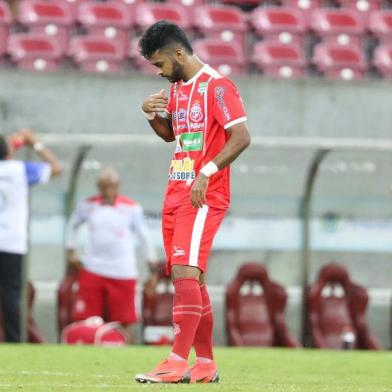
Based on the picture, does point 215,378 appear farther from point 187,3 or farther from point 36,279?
point 187,3

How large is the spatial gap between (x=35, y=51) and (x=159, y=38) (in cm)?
974

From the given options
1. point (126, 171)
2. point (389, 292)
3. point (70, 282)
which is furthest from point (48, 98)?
point (389, 292)

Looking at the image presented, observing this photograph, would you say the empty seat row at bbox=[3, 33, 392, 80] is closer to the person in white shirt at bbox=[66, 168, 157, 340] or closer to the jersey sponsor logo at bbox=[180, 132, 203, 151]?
the person in white shirt at bbox=[66, 168, 157, 340]

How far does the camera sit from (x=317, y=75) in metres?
17.0

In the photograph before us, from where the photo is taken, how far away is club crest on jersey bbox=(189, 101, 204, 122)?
22.8 ft

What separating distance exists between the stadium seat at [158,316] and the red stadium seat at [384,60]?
4509 millimetres

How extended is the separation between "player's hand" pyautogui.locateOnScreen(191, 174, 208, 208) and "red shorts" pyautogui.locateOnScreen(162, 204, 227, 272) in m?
0.13

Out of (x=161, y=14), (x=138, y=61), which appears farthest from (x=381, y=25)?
(x=138, y=61)

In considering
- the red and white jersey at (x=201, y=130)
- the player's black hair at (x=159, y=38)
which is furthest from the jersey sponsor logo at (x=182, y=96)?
the player's black hair at (x=159, y=38)

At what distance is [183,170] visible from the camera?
6.96 metres

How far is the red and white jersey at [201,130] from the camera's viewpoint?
6.91m

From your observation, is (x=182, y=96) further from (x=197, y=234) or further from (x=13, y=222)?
(x=13, y=222)

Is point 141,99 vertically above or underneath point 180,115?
above

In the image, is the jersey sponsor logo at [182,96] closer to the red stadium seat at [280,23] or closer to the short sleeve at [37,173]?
the short sleeve at [37,173]
